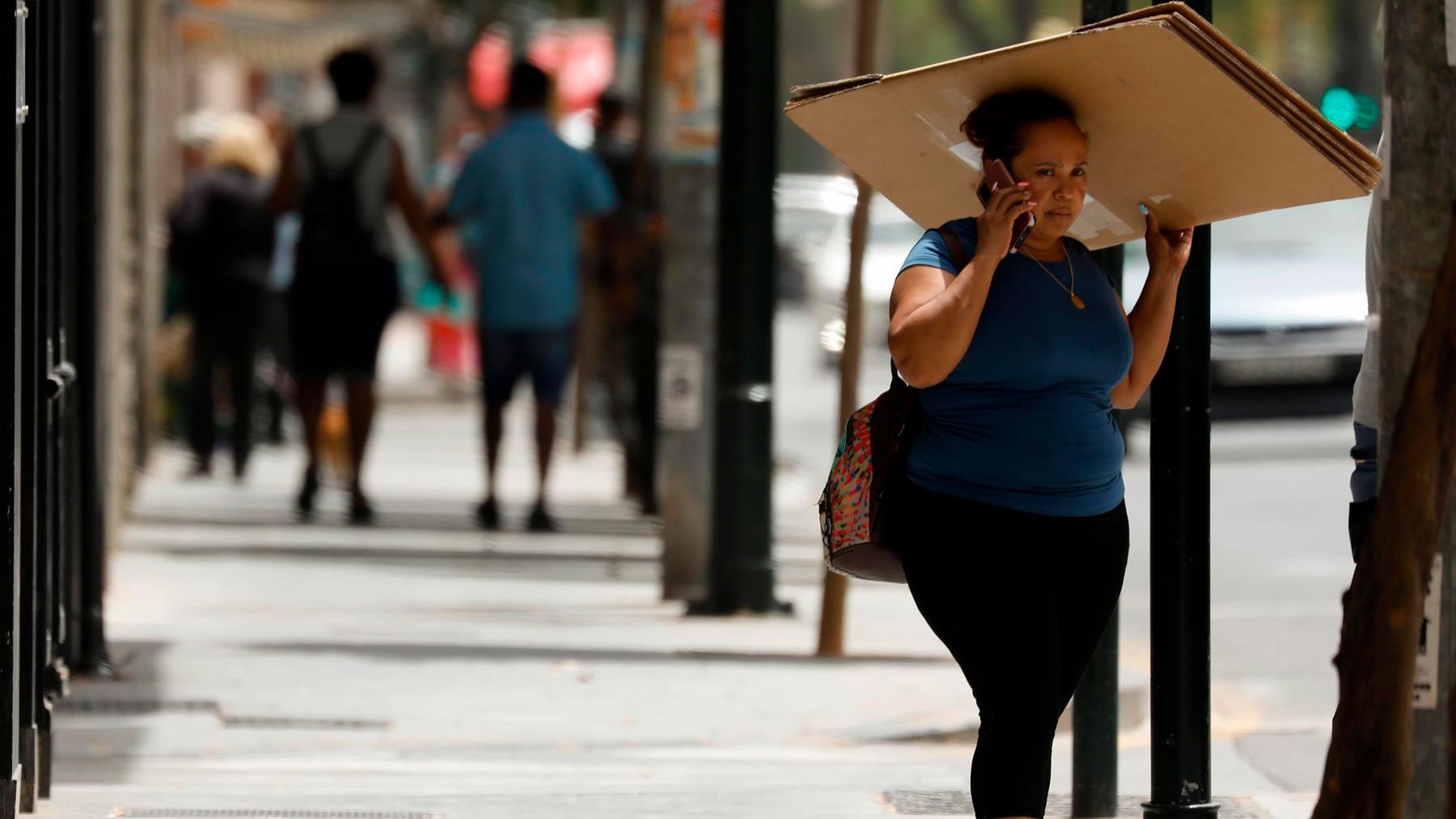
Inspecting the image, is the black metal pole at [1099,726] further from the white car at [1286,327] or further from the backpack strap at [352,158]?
the white car at [1286,327]

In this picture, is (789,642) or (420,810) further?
(789,642)

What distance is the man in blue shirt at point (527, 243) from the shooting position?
12102 mm

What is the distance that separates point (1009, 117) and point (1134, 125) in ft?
0.85

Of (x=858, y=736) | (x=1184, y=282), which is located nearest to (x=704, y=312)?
(x=858, y=736)

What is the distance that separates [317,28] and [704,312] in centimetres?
1341

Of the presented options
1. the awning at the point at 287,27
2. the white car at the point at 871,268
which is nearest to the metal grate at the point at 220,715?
the white car at the point at 871,268

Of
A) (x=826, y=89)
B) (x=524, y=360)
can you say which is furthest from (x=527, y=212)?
(x=826, y=89)

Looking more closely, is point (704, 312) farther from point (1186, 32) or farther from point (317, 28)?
point (317, 28)

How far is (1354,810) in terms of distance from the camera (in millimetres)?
4301

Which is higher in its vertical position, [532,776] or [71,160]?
[71,160]

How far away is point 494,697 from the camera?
25.6ft

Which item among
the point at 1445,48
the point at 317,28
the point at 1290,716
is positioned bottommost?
the point at 1290,716

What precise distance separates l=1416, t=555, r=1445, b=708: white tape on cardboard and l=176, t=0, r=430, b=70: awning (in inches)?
675

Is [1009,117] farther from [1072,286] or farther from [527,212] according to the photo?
[527,212]
